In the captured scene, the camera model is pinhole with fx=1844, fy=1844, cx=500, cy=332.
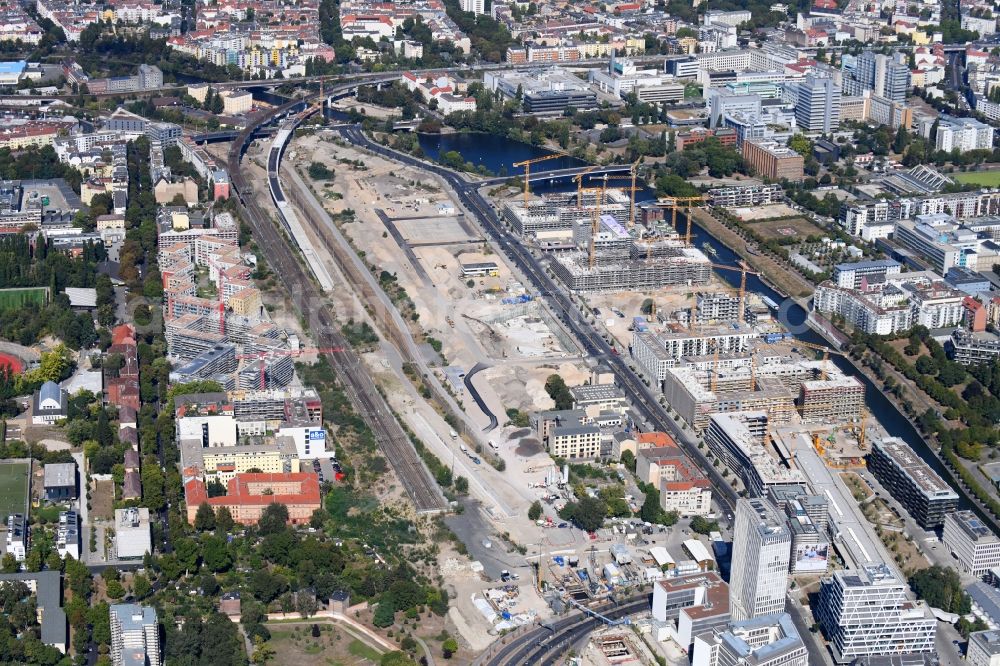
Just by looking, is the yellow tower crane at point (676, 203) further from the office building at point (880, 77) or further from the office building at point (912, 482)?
the office building at point (912, 482)

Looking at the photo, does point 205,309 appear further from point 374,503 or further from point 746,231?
point 746,231

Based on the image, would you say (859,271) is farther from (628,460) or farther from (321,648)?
(321,648)

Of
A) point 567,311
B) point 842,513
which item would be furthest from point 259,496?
point 567,311

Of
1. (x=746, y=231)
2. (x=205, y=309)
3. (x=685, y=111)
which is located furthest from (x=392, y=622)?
(x=685, y=111)

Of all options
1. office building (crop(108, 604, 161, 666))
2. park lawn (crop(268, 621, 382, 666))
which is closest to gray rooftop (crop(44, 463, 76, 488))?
office building (crop(108, 604, 161, 666))

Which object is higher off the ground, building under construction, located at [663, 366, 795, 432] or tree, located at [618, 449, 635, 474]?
building under construction, located at [663, 366, 795, 432]

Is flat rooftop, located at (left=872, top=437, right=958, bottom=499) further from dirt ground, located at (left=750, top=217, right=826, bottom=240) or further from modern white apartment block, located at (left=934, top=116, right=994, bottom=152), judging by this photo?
modern white apartment block, located at (left=934, top=116, right=994, bottom=152)
